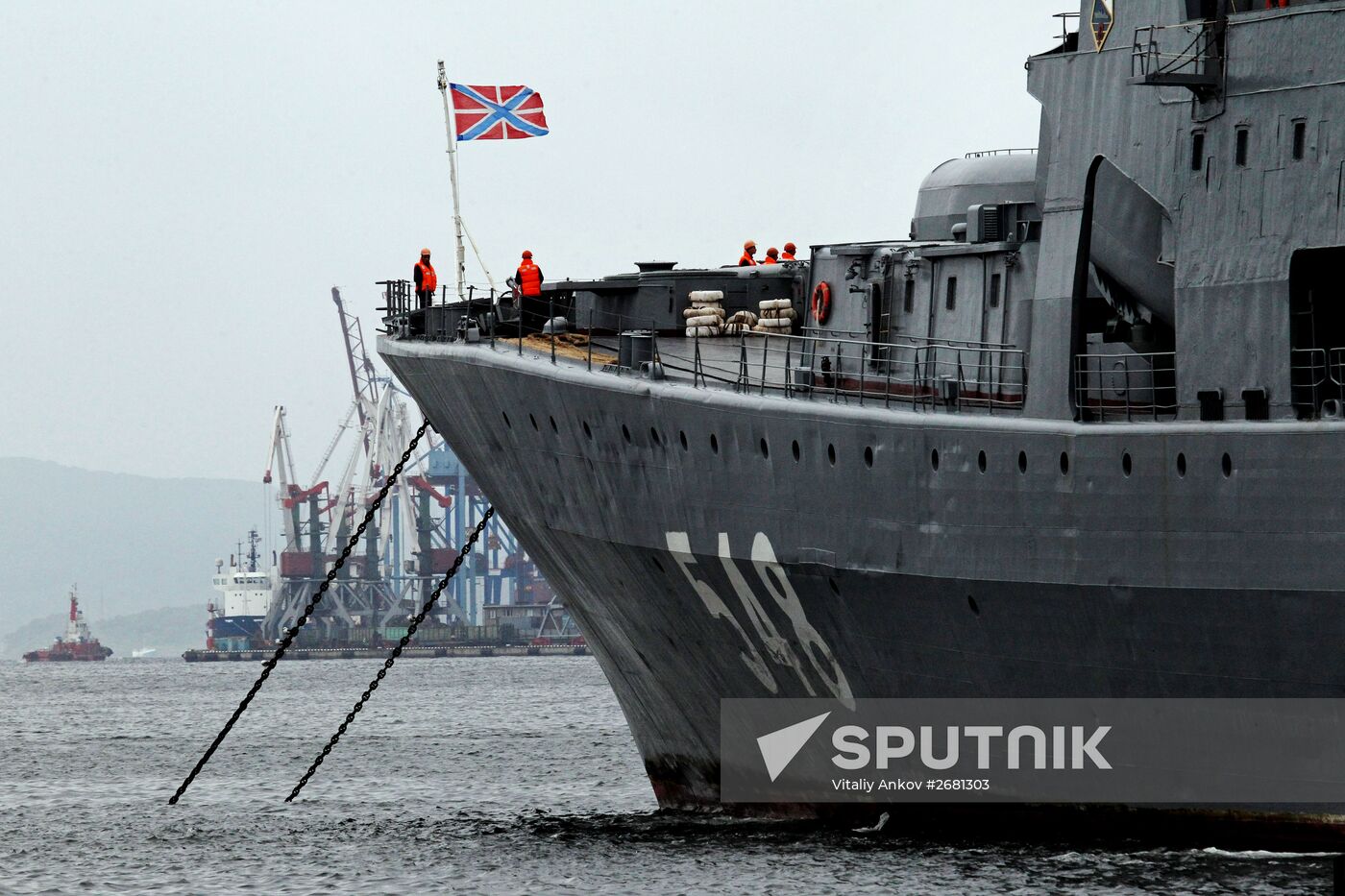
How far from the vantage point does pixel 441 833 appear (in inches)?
1219

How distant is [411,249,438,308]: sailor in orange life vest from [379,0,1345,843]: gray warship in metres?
3.99

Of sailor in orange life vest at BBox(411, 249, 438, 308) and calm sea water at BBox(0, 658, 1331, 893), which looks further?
sailor in orange life vest at BBox(411, 249, 438, 308)

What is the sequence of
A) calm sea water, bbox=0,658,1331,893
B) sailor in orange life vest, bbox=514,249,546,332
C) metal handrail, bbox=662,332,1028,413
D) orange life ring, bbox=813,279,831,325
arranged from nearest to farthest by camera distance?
1. calm sea water, bbox=0,658,1331,893
2. metal handrail, bbox=662,332,1028,413
3. orange life ring, bbox=813,279,831,325
4. sailor in orange life vest, bbox=514,249,546,332

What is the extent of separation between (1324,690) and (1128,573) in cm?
218

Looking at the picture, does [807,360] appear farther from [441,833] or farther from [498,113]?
[441,833]

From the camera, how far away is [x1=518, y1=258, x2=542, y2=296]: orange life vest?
30.0 meters

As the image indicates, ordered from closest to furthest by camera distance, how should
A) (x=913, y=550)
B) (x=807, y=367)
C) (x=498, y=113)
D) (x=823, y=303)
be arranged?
(x=913, y=550), (x=807, y=367), (x=823, y=303), (x=498, y=113)

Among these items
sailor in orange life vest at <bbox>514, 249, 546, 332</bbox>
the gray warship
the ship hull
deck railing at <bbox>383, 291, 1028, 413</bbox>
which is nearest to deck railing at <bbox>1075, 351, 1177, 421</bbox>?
the gray warship

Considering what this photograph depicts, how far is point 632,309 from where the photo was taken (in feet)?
97.9

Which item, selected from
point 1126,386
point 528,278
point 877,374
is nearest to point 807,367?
point 877,374

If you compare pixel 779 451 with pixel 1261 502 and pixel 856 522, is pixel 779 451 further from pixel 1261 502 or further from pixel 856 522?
pixel 1261 502

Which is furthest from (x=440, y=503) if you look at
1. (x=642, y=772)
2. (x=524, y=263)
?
(x=524, y=263)

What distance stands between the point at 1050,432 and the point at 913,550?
86.2 inches

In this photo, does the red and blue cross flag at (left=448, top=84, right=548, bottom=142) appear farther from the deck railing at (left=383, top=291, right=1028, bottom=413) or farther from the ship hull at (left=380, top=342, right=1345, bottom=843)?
the ship hull at (left=380, top=342, right=1345, bottom=843)
